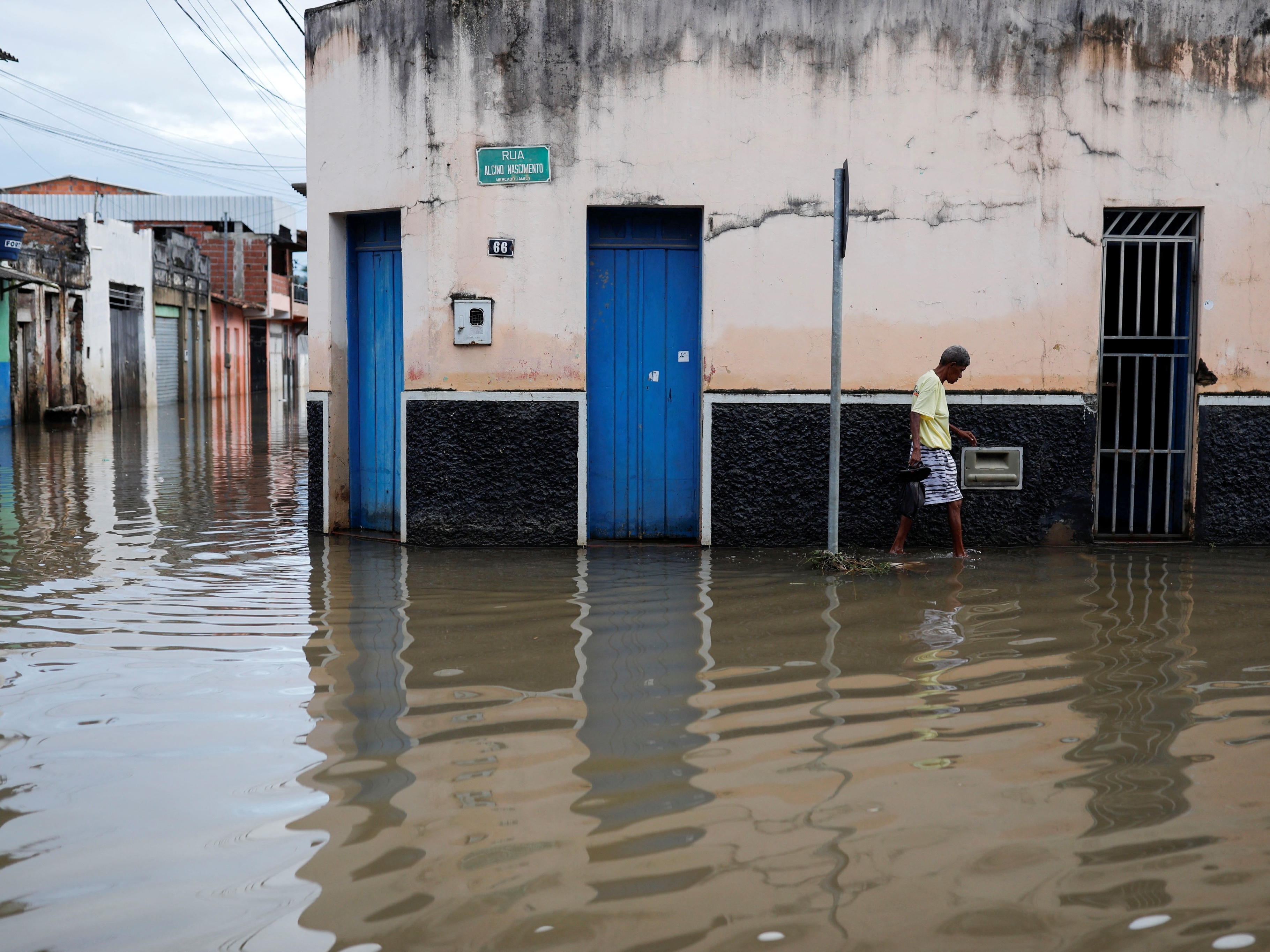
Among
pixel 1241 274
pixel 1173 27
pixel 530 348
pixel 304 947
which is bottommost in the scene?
pixel 304 947

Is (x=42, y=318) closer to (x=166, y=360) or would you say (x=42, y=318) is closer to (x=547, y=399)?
(x=166, y=360)

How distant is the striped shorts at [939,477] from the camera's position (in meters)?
7.70

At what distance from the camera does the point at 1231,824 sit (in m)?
3.21

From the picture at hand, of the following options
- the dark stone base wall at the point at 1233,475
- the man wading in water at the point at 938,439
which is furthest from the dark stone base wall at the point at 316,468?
the dark stone base wall at the point at 1233,475

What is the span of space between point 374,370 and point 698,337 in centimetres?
241

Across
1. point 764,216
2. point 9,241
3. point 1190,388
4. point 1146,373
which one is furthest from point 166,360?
point 1190,388

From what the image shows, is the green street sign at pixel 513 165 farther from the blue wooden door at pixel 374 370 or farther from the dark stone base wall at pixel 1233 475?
the dark stone base wall at pixel 1233 475

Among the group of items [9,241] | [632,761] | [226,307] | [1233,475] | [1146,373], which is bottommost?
[632,761]

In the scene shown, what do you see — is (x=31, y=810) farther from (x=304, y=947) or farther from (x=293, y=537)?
(x=293, y=537)

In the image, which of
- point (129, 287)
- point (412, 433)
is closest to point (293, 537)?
point (412, 433)

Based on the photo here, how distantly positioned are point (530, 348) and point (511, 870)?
17.7ft

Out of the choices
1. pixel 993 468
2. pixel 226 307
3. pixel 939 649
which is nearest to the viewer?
pixel 939 649

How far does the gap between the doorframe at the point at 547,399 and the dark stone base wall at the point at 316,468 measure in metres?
0.84

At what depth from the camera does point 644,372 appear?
27.2ft
